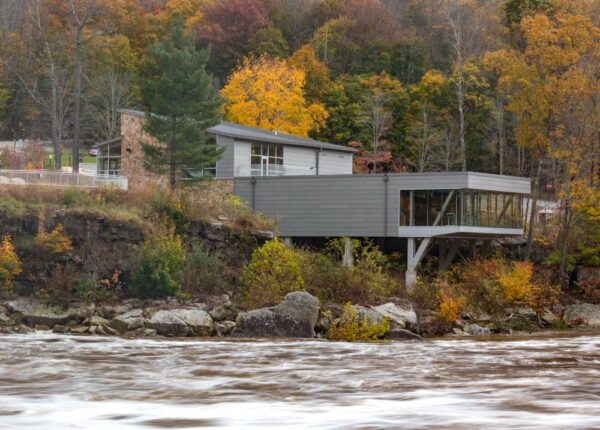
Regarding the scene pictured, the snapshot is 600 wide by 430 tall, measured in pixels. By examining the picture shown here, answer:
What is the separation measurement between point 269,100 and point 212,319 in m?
33.5

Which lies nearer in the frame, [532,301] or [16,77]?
[532,301]

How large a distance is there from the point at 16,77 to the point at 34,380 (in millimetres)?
69107

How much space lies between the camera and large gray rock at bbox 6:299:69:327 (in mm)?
36812

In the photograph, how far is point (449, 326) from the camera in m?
39.7

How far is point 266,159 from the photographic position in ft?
190

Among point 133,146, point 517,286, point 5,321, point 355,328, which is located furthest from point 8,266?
point 133,146

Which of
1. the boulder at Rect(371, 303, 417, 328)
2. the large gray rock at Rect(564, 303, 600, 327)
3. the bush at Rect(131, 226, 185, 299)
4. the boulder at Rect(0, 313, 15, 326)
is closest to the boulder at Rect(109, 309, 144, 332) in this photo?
the bush at Rect(131, 226, 185, 299)

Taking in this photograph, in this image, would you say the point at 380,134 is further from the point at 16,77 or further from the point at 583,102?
the point at 16,77

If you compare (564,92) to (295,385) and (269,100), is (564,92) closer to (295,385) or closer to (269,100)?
(269,100)

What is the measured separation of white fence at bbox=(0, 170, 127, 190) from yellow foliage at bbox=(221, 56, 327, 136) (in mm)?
24277

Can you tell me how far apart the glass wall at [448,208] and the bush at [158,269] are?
11411 millimetres

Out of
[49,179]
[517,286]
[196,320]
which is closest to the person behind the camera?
[196,320]

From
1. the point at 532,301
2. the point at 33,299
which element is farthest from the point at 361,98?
the point at 33,299

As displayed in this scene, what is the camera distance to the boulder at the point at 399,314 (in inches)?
1465
